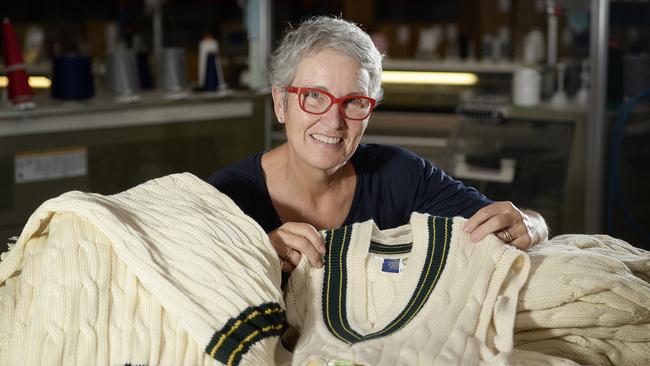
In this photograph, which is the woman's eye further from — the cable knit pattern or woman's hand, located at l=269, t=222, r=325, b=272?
the cable knit pattern

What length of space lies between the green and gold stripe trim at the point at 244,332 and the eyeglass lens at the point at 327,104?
52 centimetres

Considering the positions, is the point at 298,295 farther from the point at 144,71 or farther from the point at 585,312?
the point at 144,71

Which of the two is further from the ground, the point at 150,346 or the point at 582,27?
the point at 582,27

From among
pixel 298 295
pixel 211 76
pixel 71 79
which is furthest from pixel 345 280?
pixel 211 76

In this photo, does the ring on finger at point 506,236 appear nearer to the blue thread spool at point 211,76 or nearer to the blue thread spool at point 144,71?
the blue thread spool at point 211,76

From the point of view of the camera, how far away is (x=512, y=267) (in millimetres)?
1450

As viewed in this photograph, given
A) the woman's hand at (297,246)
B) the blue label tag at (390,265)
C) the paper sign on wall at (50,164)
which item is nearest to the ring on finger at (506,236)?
the blue label tag at (390,265)

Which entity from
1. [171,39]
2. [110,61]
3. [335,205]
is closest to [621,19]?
[110,61]

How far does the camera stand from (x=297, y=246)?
1513mm

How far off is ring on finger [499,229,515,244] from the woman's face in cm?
34

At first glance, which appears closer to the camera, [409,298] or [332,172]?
[409,298]

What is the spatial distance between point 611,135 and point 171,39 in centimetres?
431

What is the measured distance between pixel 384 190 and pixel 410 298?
0.57m

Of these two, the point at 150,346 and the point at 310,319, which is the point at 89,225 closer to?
the point at 150,346
